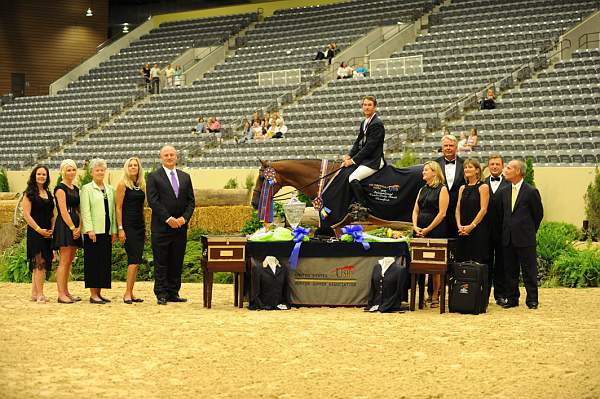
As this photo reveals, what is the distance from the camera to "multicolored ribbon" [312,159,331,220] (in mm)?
12625

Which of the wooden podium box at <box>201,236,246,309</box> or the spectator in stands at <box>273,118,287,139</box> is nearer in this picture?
the wooden podium box at <box>201,236,246,309</box>

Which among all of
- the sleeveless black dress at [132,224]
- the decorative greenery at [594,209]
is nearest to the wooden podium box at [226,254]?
the sleeveless black dress at [132,224]

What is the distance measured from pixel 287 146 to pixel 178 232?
49.0 ft

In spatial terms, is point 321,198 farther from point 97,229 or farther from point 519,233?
point 97,229

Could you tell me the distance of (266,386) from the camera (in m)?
7.11

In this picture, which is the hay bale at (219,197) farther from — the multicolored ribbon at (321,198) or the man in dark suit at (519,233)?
the man in dark suit at (519,233)

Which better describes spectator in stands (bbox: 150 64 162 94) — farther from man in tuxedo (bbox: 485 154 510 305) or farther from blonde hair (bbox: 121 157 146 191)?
man in tuxedo (bbox: 485 154 510 305)

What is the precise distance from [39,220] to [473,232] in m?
5.14

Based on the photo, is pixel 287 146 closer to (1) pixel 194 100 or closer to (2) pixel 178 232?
(1) pixel 194 100

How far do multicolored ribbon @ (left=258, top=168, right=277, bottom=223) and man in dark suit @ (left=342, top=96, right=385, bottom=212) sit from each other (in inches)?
37.1

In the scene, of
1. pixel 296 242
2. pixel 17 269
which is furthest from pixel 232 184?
pixel 296 242

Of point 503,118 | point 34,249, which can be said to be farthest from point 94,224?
point 503,118

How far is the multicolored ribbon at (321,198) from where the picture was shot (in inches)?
497

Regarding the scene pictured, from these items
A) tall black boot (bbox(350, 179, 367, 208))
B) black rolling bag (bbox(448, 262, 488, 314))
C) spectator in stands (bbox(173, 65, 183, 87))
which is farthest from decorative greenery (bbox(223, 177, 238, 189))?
black rolling bag (bbox(448, 262, 488, 314))
